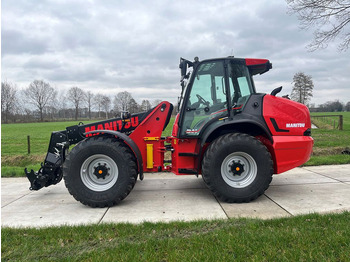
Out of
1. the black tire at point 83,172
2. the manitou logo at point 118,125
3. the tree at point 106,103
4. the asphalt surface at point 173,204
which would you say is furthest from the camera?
the tree at point 106,103

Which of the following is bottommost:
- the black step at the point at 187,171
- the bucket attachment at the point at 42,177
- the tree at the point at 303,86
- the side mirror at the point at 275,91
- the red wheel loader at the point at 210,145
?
the bucket attachment at the point at 42,177

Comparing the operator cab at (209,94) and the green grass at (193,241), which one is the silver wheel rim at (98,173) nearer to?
the green grass at (193,241)

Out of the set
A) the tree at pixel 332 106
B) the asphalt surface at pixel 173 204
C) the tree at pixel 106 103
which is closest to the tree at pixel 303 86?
the tree at pixel 332 106

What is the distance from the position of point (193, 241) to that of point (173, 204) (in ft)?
4.73

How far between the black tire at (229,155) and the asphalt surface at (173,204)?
188 millimetres

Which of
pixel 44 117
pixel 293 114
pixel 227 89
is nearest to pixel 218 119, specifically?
pixel 227 89

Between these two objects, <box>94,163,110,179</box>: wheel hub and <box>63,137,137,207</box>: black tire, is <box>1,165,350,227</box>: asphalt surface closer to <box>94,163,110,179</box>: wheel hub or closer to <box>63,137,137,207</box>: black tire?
<box>63,137,137,207</box>: black tire

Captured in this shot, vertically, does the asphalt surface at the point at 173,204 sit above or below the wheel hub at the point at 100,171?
below

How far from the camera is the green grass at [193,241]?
2752mm

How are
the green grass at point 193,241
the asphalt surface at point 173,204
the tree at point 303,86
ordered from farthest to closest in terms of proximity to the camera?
1. the tree at point 303,86
2. the asphalt surface at point 173,204
3. the green grass at point 193,241

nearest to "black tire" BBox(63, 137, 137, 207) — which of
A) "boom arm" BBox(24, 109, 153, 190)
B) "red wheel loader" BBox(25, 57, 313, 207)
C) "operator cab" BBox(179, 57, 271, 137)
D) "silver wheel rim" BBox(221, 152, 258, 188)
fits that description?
"red wheel loader" BBox(25, 57, 313, 207)

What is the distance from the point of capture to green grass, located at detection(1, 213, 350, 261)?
9.03ft

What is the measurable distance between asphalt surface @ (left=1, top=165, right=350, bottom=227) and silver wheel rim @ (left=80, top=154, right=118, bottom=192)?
410mm

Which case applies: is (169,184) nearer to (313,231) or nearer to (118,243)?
(118,243)
